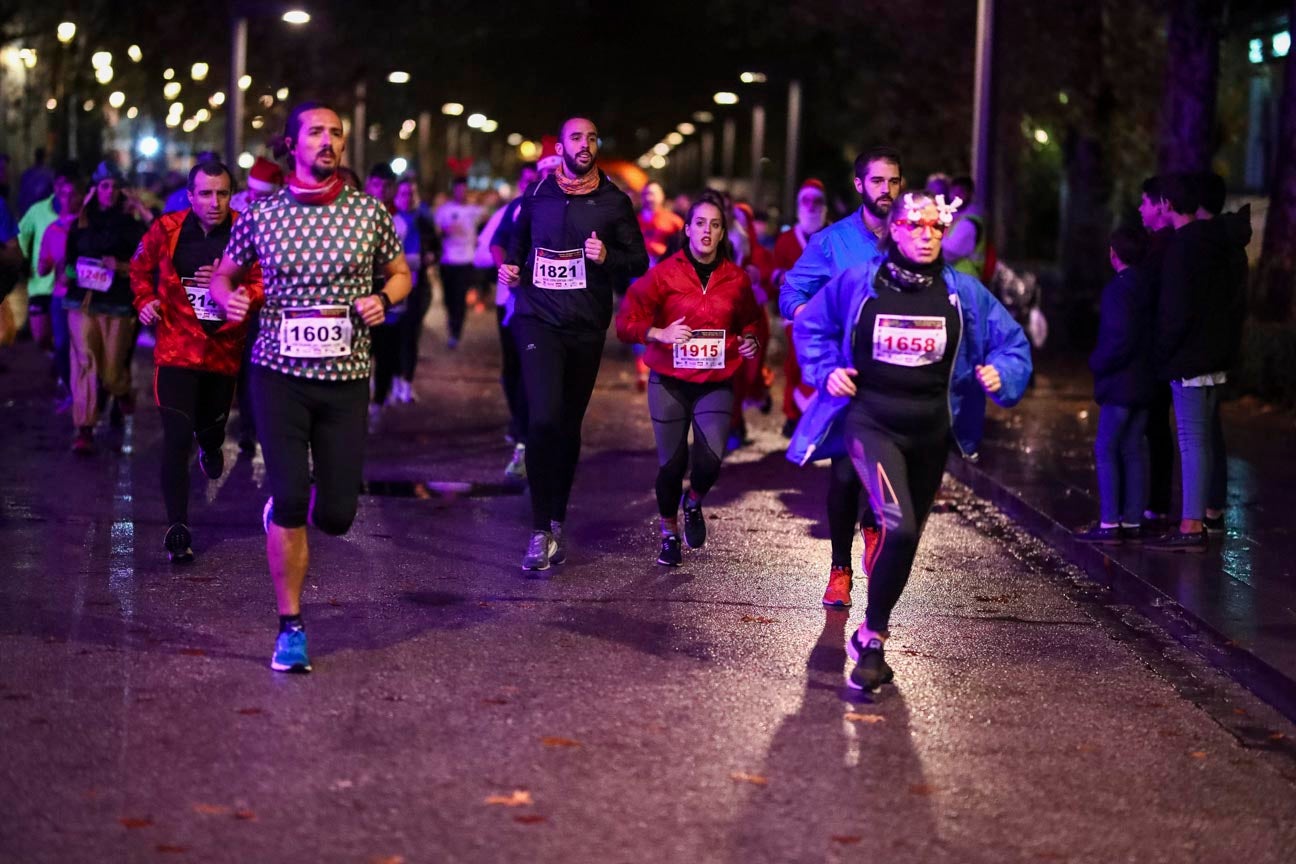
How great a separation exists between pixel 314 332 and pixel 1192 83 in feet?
59.5

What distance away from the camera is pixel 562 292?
31.8 feet

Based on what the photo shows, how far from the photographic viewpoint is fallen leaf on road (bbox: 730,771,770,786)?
19.7 feet

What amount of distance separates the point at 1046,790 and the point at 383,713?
6.90 feet

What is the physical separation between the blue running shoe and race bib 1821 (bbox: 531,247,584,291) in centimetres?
291

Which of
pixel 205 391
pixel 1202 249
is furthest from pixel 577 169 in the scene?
pixel 1202 249

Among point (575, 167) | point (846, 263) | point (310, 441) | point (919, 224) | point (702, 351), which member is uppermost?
point (575, 167)

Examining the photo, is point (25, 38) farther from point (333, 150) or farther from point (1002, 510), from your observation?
point (333, 150)

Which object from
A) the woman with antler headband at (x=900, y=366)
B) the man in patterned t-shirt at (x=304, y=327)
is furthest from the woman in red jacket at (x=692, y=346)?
the man in patterned t-shirt at (x=304, y=327)

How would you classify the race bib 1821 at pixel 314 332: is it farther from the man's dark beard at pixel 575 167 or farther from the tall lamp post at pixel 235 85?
the tall lamp post at pixel 235 85

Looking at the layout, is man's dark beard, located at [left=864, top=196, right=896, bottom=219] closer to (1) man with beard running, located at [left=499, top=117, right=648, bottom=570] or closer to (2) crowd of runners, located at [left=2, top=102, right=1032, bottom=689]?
(2) crowd of runners, located at [left=2, top=102, right=1032, bottom=689]

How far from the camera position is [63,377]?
1564 cm

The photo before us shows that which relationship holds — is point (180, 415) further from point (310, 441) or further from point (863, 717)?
point (863, 717)

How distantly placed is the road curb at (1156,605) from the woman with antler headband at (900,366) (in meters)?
1.41

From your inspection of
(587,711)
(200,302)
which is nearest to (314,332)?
(587,711)
